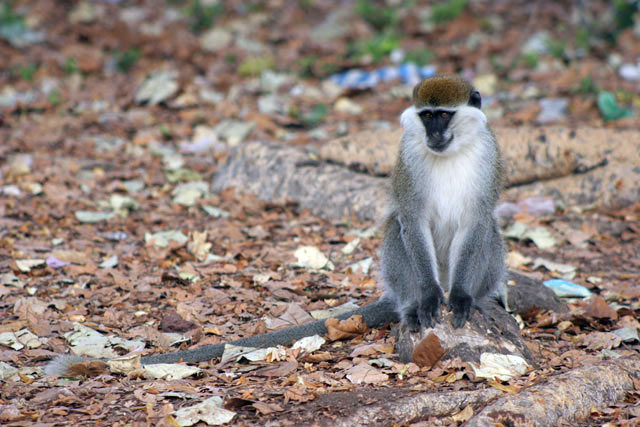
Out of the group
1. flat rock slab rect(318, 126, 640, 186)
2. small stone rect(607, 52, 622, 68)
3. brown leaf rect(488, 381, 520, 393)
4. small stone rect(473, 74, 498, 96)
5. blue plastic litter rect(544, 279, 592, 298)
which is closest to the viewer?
brown leaf rect(488, 381, 520, 393)

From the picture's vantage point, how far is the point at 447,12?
42.6 ft

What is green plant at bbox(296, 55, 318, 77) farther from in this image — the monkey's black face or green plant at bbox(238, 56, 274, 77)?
the monkey's black face

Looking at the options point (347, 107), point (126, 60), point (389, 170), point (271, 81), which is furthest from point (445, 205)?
point (126, 60)

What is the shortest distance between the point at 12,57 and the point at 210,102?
3733mm

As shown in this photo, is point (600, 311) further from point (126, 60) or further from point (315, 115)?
point (126, 60)

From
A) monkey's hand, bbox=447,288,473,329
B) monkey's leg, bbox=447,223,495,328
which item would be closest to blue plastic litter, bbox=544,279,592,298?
monkey's leg, bbox=447,223,495,328

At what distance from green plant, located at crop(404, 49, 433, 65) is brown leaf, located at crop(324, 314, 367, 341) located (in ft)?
23.3

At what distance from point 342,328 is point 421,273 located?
629 mm

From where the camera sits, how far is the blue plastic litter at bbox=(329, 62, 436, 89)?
10886 mm

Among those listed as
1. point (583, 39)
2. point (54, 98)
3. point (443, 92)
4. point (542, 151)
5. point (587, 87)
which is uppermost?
point (443, 92)

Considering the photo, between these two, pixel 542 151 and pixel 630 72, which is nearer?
pixel 542 151

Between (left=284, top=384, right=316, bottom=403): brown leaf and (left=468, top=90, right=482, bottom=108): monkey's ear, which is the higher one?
(left=468, top=90, right=482, bottom=108): monkey's ear

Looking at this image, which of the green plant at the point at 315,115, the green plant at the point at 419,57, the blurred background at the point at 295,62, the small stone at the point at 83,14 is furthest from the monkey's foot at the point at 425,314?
the small stone at the point at 83,14

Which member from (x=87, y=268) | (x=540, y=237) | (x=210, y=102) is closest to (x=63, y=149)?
(x=210, y=102)
